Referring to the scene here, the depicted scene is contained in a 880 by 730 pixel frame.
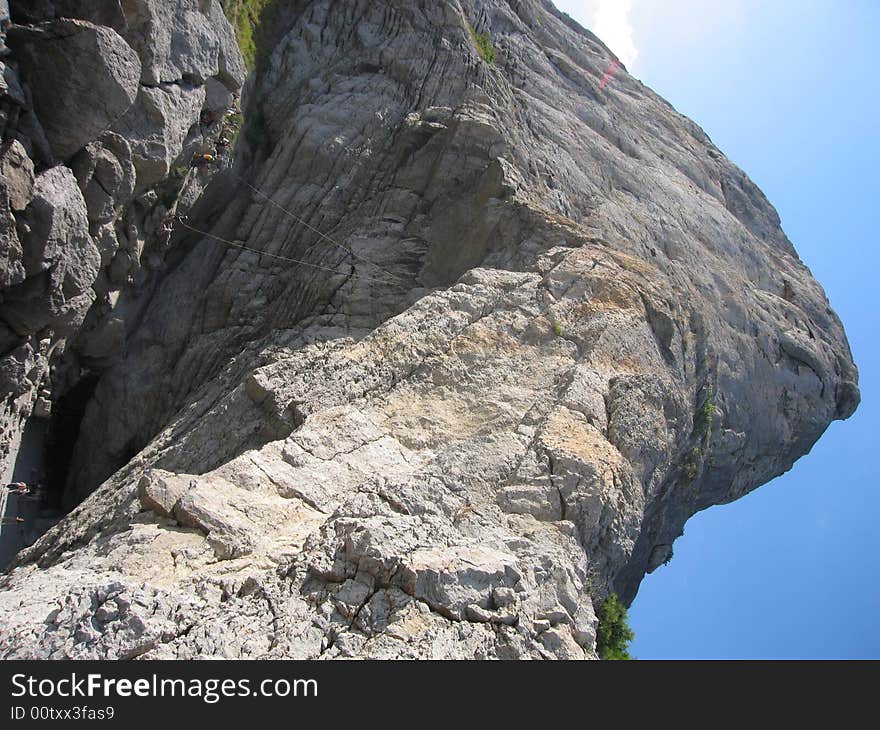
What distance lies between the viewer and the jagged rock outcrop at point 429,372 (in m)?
11.9

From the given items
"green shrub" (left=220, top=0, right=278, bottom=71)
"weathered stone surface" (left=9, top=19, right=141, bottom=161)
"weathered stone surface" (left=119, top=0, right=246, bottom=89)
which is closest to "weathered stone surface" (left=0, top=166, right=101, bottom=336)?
"weathered stone surface" (left=9, top=19, right=141, bottom=161)

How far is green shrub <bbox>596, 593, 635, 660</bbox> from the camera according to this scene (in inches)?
685

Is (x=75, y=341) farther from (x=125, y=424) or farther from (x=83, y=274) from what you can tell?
(x=83, y=274)

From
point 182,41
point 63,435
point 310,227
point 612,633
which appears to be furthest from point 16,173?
point 612,633

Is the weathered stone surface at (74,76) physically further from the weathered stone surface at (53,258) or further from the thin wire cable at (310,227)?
the thin wire cable at (310,227)

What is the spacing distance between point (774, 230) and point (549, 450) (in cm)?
2768

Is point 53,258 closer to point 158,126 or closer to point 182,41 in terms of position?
point 158,126

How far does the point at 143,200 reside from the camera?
2059 centimetres

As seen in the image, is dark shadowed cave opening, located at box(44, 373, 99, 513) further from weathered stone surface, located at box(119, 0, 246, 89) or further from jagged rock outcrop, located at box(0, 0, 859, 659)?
weathered stone surface, located at box(119, 0, 246, 89)

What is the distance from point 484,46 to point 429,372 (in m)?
17.5

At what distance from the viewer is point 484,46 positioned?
3020cm

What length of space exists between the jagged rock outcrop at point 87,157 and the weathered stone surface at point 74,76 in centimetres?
2

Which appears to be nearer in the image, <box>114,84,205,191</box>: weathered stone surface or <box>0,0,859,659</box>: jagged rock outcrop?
<box>0,0,859,659</box>: jagged rock outcrop

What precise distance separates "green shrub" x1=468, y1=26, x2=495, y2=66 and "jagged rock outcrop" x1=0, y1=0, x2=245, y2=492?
36.1 ft
